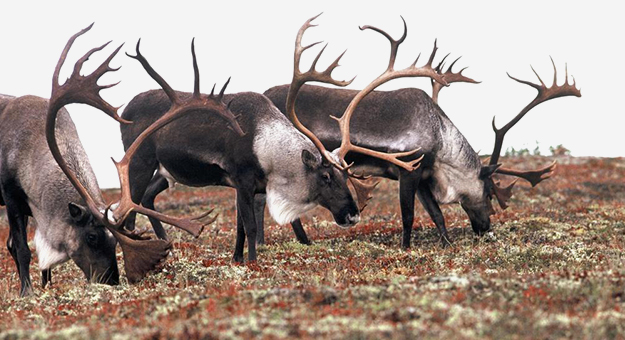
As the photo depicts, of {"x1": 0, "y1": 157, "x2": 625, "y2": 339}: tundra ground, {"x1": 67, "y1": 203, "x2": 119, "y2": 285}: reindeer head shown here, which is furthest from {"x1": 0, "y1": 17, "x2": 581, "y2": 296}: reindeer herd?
{"x1": 0, "y1": 157, "x2": 625, "y2": 339}: tundra ground

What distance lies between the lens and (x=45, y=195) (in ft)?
29.9

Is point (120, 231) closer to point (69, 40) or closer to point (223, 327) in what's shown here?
point (69, 40)

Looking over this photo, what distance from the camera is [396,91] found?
13.3 meters

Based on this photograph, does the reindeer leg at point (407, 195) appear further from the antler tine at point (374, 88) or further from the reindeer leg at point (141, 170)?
the reindeer leg at point (141, 170)

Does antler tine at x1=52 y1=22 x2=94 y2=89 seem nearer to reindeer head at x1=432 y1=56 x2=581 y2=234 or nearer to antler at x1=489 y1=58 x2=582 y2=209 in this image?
reindeer head at x1=432 y1=56 x2=581 y2=234

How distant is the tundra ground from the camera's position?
521 cm

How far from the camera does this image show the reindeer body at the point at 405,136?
503 inches

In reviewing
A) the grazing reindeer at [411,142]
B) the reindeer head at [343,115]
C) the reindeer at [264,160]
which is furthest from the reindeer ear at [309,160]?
the grazing reindeer at [411,142]

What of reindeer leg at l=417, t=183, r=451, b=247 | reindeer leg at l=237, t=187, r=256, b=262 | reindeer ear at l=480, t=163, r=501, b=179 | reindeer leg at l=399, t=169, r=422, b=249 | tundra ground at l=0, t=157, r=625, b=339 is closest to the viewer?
tundra ground at l=0, t=157, r=625, b=339

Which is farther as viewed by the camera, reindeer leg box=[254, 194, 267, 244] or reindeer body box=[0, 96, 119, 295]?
reindeer leg box=[254, 194, 267, 244]

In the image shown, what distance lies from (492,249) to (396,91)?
337cm

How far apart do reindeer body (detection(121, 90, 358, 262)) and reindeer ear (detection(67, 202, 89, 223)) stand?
2.84 meters

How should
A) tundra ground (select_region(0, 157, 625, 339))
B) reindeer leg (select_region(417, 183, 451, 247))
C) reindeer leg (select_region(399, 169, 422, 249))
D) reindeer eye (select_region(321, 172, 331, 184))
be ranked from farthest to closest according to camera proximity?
reindeer leg (select_region(417, 183, 451, 247)) → reindeer leg (select_region(399, 169, 422, 249)) → reindeer eye (select_region(321, 172, 331, 184)) → tundra ground (select_region(0, 157, 625, 339))

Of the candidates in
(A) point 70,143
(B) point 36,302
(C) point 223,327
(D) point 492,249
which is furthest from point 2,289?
(D) point 492,249
